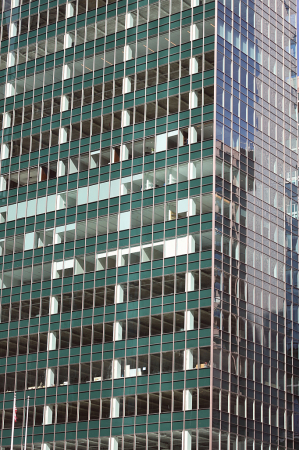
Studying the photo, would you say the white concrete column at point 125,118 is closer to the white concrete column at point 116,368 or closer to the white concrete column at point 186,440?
the white concrete column at point 116,368

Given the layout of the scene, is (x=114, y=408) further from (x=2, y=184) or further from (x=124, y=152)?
(x=2, y=184)

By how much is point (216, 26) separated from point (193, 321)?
101 ft

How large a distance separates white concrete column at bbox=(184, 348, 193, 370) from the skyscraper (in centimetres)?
14

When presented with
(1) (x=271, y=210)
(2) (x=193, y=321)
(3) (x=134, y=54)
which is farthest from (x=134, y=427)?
(3) (x=134, y=54)

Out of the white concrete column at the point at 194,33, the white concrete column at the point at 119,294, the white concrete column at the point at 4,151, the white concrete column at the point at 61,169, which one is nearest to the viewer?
the white concrete column at the point at 119,294

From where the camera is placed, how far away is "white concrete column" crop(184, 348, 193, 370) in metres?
83.8

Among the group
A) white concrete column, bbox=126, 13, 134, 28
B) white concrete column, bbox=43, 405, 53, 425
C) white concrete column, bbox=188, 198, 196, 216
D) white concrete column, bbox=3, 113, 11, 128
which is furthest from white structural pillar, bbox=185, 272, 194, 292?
white concrete column, bbox=3, 113, 11, 128

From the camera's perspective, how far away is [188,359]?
275 feet

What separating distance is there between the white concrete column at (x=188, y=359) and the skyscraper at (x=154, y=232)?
0.14 metres

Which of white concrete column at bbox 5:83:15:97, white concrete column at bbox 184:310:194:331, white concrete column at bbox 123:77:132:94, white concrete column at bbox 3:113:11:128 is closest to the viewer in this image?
white concrete column at bbox 184:310:194:331

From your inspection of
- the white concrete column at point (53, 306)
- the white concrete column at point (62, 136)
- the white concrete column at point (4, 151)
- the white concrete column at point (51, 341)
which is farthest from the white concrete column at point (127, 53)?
the white concrete column at point (51, 341)

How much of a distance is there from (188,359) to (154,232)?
46.2 ft

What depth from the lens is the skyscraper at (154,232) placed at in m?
85.9

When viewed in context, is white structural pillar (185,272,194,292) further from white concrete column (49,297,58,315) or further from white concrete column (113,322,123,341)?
white concrete column (49,297,58,315)
